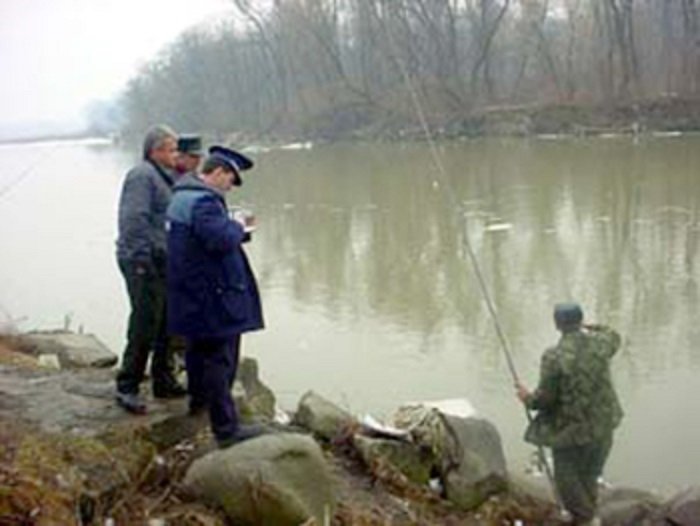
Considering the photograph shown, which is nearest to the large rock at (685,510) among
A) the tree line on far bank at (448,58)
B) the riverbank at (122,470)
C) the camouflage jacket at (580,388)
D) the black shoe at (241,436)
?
the camouflage jacket at (580,388)

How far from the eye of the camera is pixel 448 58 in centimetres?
5325

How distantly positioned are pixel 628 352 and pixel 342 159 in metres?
30.6

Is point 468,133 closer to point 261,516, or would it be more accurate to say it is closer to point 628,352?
point 628,352

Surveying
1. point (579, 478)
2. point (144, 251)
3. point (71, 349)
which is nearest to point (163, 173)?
point (144, 251)

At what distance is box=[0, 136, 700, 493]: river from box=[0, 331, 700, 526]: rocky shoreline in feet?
4.33

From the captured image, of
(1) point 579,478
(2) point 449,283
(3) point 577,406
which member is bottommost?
(2) point 449,283

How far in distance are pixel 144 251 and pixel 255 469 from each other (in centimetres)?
125

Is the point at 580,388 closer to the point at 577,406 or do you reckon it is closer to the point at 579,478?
the point at 577,406

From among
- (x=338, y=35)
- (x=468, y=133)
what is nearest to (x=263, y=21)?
(x=338, y=35)

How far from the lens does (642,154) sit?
A: 1181 inches

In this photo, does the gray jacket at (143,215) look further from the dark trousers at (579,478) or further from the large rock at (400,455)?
the dark trousers at (579,478)

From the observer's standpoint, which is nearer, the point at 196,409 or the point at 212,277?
the point at 212,277

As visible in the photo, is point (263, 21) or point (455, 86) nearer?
point (455, 86)

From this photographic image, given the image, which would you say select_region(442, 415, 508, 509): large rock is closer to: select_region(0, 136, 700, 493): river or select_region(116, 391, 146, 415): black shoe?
select_region(0, 136, 700, 493): river
